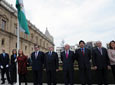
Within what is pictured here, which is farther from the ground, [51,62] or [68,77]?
[51,62]

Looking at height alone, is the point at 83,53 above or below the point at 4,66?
above

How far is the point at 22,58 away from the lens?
Result: 6.12 m

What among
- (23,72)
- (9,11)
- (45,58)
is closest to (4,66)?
(23,72)

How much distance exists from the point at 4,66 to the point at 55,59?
374cm

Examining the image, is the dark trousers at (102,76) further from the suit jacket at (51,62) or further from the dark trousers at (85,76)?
the suit jacket at (51,62)

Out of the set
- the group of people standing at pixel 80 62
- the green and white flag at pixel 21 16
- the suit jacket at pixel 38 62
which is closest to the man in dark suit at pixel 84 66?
the group of people standing at pixel 80 62

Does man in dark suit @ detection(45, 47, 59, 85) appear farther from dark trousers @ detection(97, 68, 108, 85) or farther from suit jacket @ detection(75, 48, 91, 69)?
dark trousers @ detection(97, 68, 108, 85)

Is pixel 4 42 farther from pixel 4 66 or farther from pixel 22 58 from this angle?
pixel 22 58

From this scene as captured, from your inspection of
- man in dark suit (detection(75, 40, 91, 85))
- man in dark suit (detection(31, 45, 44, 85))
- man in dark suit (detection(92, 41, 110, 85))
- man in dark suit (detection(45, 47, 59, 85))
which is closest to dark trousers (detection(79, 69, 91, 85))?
man in dark suit (detection(75, 40, 91, 85))

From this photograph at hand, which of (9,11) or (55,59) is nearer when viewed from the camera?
(55,59)

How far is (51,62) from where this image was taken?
5.96m

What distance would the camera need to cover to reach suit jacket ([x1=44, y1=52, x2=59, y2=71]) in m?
5.92

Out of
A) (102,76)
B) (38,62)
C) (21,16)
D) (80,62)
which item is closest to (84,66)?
(80,62)

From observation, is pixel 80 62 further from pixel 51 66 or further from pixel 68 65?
pixel 51 66
